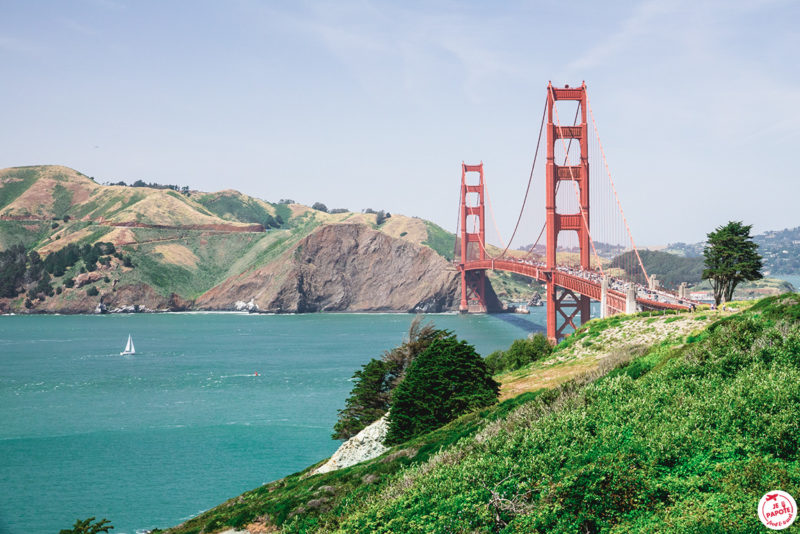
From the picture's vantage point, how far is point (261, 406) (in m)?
59.6

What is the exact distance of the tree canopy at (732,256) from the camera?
42.2 m

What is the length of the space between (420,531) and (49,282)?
6843 inches

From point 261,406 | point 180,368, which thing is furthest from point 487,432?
point 180,368

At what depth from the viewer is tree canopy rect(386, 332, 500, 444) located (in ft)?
100

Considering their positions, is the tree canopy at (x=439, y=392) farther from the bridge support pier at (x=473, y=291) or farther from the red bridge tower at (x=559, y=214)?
the bridge support pier at (x=473, y=291)

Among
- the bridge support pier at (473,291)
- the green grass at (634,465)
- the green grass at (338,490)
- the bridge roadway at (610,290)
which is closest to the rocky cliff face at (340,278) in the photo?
the bridge support pier at (473,291)

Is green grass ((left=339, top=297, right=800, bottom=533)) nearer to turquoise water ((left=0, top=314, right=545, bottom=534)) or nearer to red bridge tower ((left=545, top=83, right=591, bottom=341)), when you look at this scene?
turquoise water ((left=0, top=314, right=545, bottom=534))

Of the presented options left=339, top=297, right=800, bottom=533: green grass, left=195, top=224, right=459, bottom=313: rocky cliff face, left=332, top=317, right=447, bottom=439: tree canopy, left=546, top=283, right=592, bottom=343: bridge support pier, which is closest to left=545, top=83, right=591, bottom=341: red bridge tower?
left=546, top=283, right=592, bottom=343: bridge support pier

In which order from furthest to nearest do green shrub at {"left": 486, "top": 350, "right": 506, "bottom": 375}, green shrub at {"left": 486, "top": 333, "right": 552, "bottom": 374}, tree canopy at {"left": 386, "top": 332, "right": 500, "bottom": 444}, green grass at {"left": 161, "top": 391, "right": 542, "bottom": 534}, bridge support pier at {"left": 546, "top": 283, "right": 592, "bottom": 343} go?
bridge support pier at {"left": 546, "top": 283, "right": 592, "bottom": 343}, green shrub at {"left": 486, "top": 350, "right": 506, "bottom": 375}, green shrub at {"left": 486, "top": 333, "right": 552, "bottom": 374}, tree canopy at {"left": 386, "top": 332, "right": 500, "bottom": 444}, green grass at {"left": 161, "top": 391, "right": 542, "bottom": 534}

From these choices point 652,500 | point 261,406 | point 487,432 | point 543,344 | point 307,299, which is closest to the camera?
point 652,500

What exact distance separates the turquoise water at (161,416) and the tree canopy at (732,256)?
25.6 metres

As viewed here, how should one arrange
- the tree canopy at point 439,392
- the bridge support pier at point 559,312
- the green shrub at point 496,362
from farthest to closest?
1. the bridge support pier at point 559,312
2. the green shrub at point 496,362
3. the tree canopy at point 439,392

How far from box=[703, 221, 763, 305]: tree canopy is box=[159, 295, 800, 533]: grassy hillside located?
17261 millimetres

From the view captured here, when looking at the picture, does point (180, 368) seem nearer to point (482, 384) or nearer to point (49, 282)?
point (482, 384)
